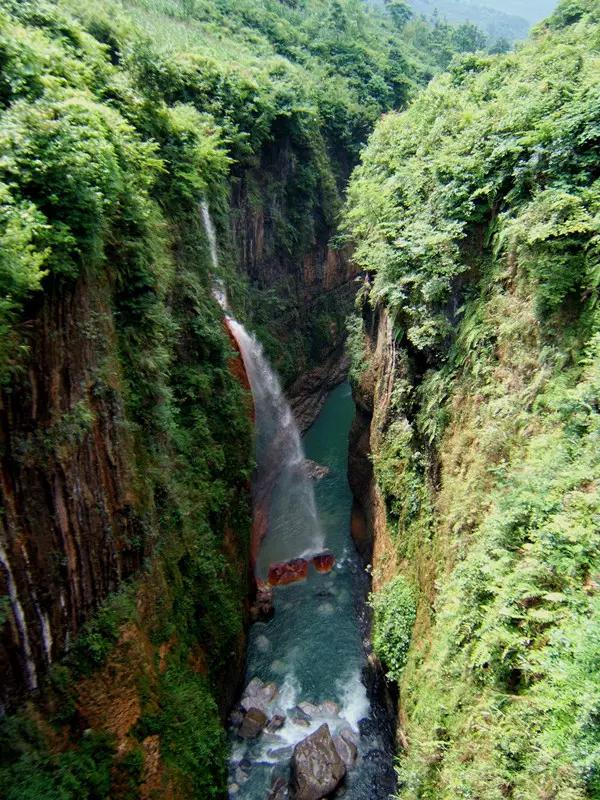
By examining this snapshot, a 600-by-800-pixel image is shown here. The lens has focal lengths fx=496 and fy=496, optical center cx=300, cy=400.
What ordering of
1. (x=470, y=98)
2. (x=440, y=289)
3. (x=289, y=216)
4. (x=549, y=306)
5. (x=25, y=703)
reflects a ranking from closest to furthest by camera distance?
(x=25, y=703) < (x=549, y=306) < (x=440, y=289) < (x=470, y=98) < (x=289, y=216)

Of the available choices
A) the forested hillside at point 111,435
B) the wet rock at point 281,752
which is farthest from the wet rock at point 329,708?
the forested hillside at point 111,435

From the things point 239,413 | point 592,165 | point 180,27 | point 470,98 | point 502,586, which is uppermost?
point 180,27

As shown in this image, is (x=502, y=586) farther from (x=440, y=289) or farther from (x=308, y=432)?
(x=308, y=432)

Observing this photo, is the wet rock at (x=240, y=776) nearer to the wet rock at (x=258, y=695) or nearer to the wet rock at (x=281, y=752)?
the wet rock at (x=281, y=752)

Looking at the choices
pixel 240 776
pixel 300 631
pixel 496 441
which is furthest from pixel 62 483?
pixel 300 631

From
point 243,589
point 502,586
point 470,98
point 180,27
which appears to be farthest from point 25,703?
point 180,27

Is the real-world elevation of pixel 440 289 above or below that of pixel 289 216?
below

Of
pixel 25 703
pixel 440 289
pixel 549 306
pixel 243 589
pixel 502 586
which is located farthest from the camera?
pixel 243 589
